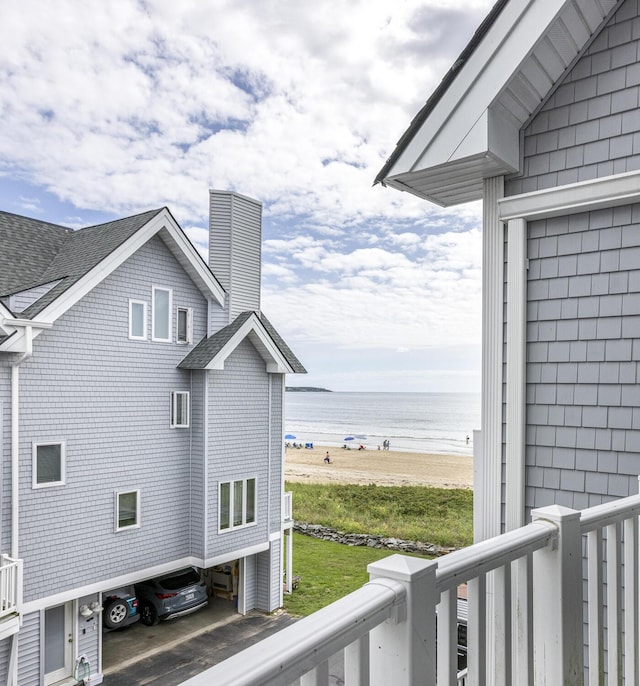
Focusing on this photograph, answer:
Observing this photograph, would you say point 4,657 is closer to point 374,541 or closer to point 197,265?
point 197,265

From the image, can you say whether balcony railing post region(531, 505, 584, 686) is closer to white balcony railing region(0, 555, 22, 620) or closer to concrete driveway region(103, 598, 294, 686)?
white balcony railing region(0, 555, 22, 620)

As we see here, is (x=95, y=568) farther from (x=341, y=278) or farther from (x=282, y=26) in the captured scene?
(x=341, y=278)

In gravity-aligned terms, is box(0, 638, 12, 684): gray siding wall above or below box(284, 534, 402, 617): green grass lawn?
above

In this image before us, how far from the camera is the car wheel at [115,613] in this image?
1000 centimetres

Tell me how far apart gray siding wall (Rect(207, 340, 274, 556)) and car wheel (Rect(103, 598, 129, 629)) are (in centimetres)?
177

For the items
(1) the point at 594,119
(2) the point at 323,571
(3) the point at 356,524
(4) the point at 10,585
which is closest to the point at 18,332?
(4) the point at 10,585

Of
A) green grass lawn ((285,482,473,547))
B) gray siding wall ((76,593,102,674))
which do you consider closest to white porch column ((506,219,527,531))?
gray siding wall ((76,593,102,674))

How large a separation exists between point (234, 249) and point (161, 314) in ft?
7.08

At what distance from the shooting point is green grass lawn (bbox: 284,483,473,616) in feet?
42.2

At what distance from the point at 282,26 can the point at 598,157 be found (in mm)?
23681

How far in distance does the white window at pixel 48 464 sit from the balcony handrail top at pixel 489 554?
8.05 m

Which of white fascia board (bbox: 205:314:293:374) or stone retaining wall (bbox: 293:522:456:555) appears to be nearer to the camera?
white fascia board (bbox: 205:314:293:374)

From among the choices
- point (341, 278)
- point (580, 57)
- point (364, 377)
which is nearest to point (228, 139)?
point (341, 278)

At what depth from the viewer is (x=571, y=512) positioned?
5.31 feet
